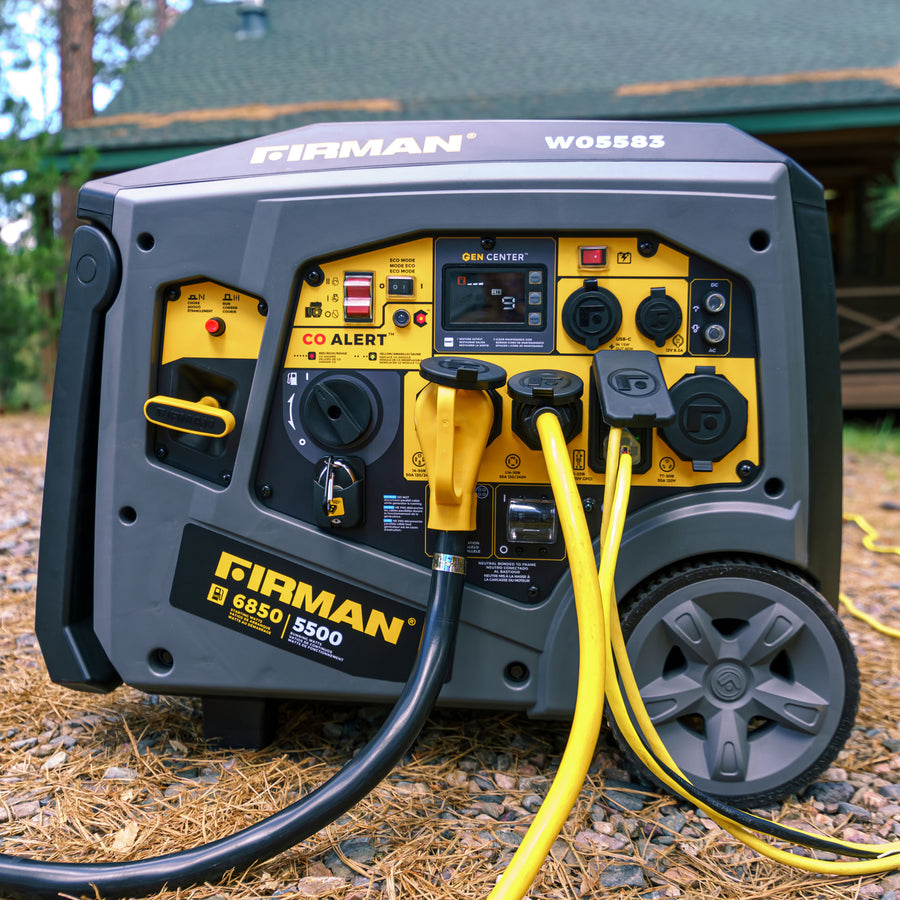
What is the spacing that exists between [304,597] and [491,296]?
0.69 metres

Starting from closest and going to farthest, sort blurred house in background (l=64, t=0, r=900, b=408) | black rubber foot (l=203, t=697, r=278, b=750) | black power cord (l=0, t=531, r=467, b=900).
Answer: black power cord (l=0, t=531, r=467, b=900), black rubber foot (l=203, t=697, r=278, b=750), blurred house in background (l=64, t=0, r=900, b=408)

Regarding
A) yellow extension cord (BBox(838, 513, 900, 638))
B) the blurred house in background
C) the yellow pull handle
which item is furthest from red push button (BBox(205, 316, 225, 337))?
the blurred house in background

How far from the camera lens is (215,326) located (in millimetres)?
1486

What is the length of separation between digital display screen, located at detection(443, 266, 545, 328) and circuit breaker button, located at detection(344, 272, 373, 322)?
15 cm

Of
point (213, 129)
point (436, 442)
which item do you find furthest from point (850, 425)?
point (436, 442)

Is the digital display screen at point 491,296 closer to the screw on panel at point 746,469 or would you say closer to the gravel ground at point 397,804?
the screw on panel at point 746,469

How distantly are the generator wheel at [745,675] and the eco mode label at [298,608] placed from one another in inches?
17.7

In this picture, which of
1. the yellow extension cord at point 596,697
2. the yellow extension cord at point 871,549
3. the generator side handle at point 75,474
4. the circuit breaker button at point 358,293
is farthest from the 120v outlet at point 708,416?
the generator side handle at point 75,474

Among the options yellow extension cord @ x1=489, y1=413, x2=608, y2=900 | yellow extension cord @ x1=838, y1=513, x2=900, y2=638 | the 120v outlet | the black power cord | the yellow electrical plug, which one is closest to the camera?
yellow extension cord @ x1=489, y1=413, x2=608, y2=900

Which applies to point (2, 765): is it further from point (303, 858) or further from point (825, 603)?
point (825, 603)

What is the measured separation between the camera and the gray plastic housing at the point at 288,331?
140 cm

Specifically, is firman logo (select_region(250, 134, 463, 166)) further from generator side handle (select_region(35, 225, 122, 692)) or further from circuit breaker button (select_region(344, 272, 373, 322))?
generator side handle (select_region(35, 225, 122, 692))

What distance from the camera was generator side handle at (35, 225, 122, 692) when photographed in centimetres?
149

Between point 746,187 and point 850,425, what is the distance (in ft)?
21.1
